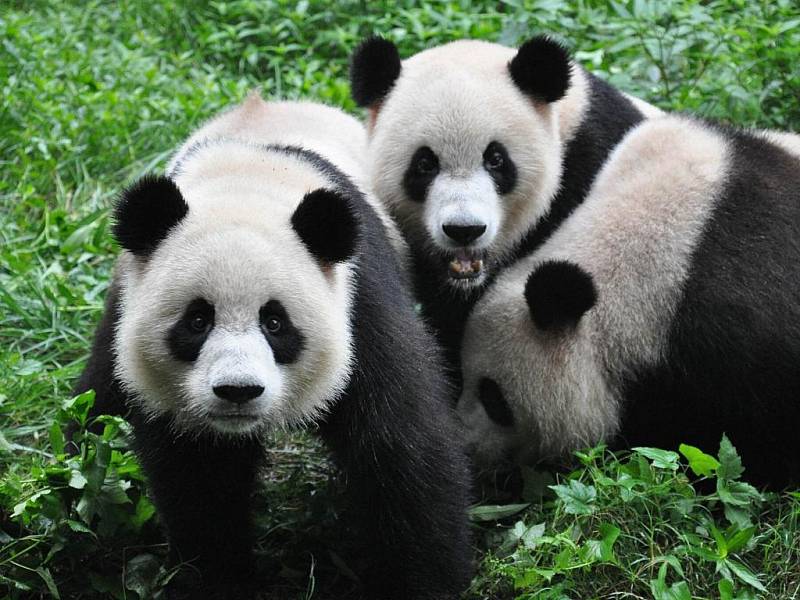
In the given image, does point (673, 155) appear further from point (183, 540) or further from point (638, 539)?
point (183, 540)

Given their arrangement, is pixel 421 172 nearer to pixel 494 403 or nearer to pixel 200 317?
pixel 494 403

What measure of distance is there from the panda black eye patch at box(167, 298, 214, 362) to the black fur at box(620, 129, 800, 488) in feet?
6.45

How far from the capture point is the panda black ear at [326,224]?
3922mm

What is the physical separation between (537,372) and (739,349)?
2.71ft

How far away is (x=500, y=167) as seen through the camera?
5.26 m

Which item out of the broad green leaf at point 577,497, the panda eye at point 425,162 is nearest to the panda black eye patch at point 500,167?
the panda eye at point 425,162

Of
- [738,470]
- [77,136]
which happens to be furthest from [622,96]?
[77,136]

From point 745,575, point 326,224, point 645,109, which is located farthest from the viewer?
point 645,109

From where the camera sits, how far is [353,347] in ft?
13.5

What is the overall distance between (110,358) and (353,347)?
1374 millimetres

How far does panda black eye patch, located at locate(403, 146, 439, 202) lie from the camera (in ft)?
17.1

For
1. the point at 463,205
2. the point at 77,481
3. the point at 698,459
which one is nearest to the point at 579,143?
the point at 463,205

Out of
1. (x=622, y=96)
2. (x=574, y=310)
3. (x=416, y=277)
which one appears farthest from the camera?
(x=622, y=96)

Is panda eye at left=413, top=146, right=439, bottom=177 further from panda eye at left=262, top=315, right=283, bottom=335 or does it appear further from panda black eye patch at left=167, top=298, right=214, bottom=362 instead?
panda black eye patch at left=167, top=298, right=214, bottom=362
